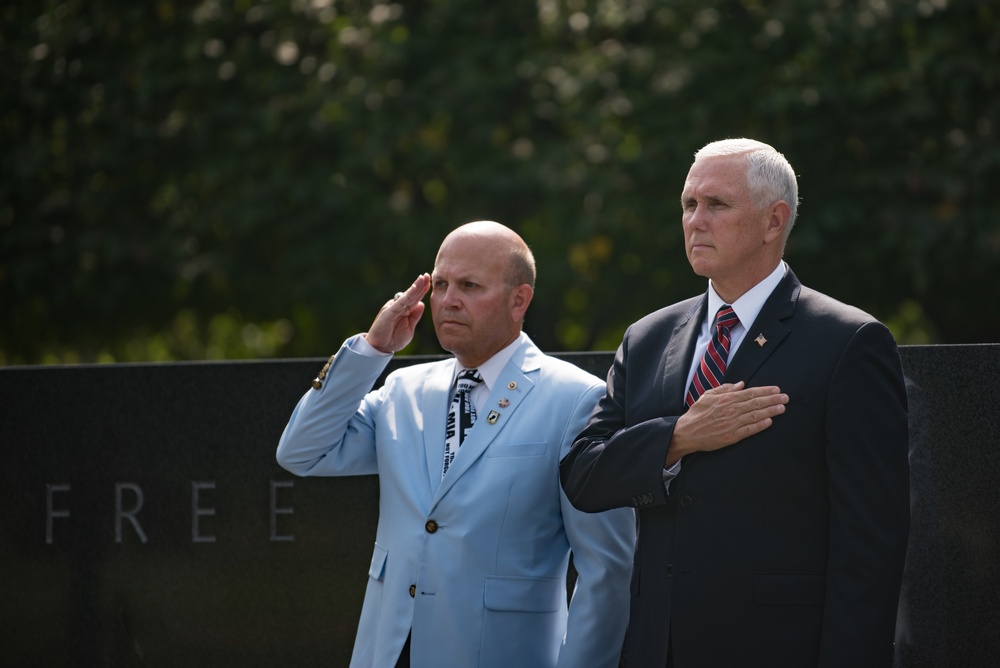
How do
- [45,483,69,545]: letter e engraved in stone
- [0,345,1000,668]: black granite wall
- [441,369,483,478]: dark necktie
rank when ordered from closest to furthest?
[441,369,483,478]: dark necktie < [0,345,1000,668]: black granite wall < [45,483,69,545]: letter e engraved in stone

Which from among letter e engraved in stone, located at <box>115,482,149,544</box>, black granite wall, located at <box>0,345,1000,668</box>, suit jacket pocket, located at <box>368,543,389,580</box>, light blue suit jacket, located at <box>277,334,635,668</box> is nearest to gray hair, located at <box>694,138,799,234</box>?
light blue suit jacket, located at <box>277,334,635,668</box>

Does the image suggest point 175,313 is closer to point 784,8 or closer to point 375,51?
point 375,51

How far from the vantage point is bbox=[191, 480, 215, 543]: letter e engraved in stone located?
217 inches

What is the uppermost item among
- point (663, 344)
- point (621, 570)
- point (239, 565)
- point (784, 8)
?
point (784, 8)

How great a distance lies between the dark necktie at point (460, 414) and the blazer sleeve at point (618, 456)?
0.46 metres

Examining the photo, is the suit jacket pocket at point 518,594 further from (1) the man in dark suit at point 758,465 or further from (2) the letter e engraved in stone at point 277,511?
(2) the letter e engraved in stone at point 277,511

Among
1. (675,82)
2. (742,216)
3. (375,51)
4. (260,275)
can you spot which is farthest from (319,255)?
(742,216)

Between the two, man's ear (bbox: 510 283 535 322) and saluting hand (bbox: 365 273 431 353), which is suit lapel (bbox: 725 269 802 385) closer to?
man's ear (bbox: 510 283 535 322)

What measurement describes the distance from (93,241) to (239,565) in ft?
20.6

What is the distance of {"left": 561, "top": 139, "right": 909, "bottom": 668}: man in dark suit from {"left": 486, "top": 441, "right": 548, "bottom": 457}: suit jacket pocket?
328 millimetres

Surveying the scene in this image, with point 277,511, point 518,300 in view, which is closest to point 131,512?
point 277,511

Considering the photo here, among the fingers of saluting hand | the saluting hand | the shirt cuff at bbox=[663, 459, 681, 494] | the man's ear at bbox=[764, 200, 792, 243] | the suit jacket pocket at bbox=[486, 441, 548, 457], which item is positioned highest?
the man's ear at bbox=[764, 200, 792, 243]

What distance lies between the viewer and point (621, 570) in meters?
3.85

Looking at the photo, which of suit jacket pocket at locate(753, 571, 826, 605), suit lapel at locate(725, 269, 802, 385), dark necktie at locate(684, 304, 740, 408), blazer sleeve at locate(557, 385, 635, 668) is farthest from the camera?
blazer sleeve at locate(557, 385, 635, 668)
